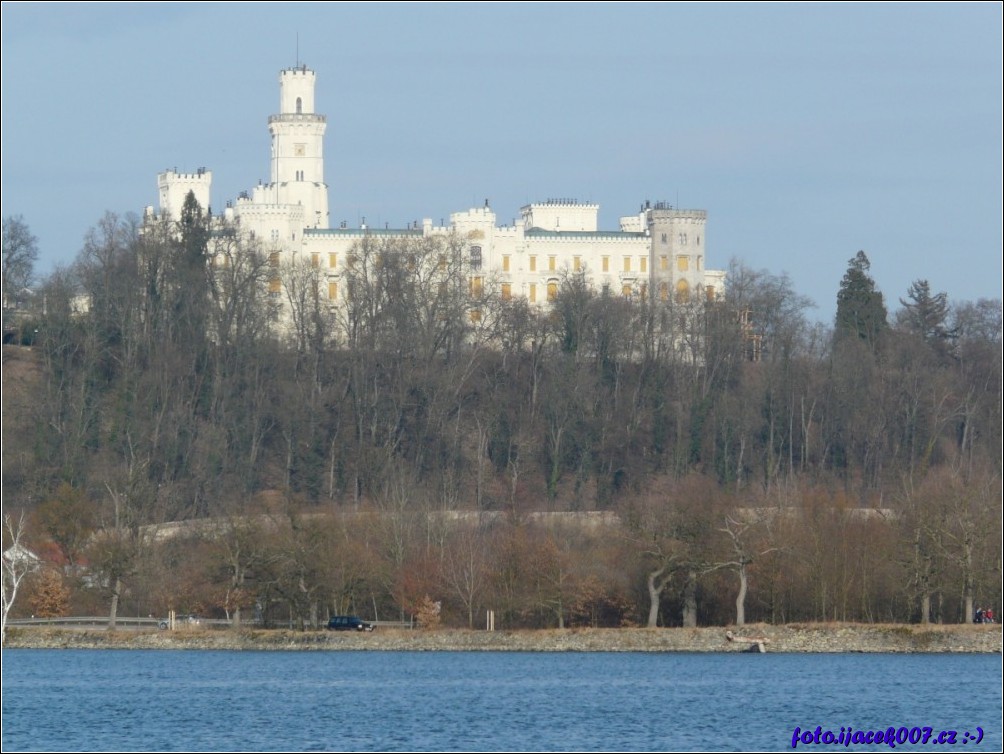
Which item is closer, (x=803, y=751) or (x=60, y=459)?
(x=803, y=751)

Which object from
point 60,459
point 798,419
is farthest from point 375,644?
point 798,419

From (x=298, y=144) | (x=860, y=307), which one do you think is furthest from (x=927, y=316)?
(x=298, y=144)

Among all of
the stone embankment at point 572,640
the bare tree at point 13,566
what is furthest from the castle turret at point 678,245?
the stone embankment at point 572,640

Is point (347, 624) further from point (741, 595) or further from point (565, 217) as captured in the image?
point (565, 217)

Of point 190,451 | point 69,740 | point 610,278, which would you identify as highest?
point 610,278

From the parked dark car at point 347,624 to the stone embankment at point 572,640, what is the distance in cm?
53

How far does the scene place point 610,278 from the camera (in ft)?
326

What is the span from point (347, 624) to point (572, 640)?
5.46 metres

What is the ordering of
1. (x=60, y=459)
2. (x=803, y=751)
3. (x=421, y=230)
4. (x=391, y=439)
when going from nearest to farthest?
(x=803, y=751), (x=60, y=459), (x=391, y=439), (x=421, y=230)

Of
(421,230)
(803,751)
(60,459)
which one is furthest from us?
(421,230)

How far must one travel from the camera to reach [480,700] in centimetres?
4169

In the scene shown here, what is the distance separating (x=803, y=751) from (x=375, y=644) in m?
18.6

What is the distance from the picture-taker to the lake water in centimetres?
3659

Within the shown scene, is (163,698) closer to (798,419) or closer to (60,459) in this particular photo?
(60,459)
